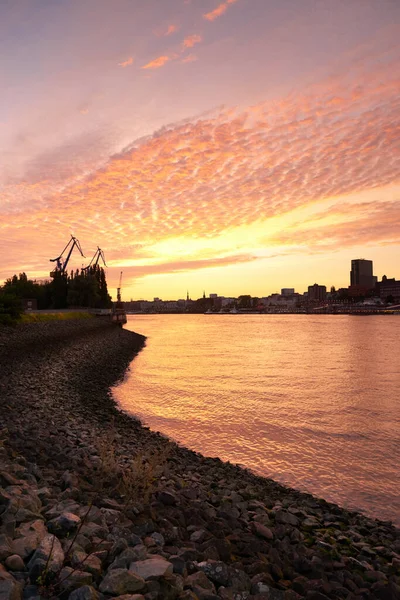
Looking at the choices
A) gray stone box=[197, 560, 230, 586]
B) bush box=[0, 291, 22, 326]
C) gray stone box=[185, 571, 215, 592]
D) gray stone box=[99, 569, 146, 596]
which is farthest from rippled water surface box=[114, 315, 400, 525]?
bush box=[0, 291, 22, 326]

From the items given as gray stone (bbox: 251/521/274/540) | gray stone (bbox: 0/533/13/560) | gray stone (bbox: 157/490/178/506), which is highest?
gray stone (bbox: 0/533/13/560)

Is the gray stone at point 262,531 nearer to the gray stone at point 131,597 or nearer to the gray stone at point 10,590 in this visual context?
the gray stone at point 131,597

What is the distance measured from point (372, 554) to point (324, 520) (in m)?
1.86

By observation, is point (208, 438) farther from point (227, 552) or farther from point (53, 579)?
point (53, 579)

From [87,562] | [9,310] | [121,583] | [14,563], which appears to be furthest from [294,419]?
[9,310]

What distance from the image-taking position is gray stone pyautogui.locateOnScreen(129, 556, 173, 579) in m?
5.05

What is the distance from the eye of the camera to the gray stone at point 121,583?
4711 millimetres

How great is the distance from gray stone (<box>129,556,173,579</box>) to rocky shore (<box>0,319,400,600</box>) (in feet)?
0.05

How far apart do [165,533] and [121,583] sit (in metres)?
2.04

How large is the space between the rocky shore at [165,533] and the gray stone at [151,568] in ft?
0.05

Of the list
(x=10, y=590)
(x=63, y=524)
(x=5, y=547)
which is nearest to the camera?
(x=10, y=590)

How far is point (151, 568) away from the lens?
516 cm

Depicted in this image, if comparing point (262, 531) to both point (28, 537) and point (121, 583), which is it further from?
point (28, 537)

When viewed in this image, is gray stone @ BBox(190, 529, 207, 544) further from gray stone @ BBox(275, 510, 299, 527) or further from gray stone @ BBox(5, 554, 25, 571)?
gray stone @ BBox(5, 554, 25, 571)
